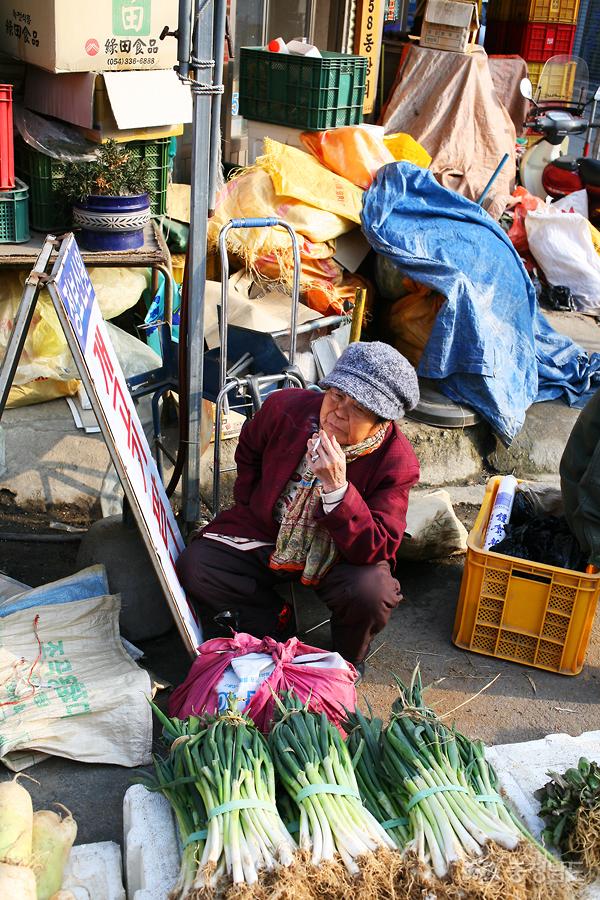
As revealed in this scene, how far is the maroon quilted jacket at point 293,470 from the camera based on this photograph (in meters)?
3.25

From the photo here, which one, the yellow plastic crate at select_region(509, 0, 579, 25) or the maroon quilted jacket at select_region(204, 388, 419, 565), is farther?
the yellow plastic crate at select_region(509, 0, 579, 25)

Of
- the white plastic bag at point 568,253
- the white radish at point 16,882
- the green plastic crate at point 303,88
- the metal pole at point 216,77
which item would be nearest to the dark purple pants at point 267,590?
the metal pole at point 216,77

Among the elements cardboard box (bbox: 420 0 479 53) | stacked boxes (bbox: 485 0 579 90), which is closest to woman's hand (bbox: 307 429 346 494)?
cardboard box (bbox: 420 0 479 53)

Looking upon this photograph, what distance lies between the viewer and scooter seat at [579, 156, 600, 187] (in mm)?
8828

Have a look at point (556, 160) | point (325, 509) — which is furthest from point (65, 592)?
point (556, 160)

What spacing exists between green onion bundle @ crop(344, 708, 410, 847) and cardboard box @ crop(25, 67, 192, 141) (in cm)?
375

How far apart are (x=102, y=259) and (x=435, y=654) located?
279cm

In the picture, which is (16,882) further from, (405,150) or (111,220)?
(405,150)

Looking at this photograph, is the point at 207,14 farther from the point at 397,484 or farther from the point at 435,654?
the point at 435,654

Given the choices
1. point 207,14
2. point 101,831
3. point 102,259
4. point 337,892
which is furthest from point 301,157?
point 337,892

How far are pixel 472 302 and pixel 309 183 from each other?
57.8 inches

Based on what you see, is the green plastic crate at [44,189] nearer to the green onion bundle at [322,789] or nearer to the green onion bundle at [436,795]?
the green onion bundle at [322,789]

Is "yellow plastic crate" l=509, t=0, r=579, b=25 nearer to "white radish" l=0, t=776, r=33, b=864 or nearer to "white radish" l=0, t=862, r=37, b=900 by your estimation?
"white radish" l=0, t=776, r=33, b=864

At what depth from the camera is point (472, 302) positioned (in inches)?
212
